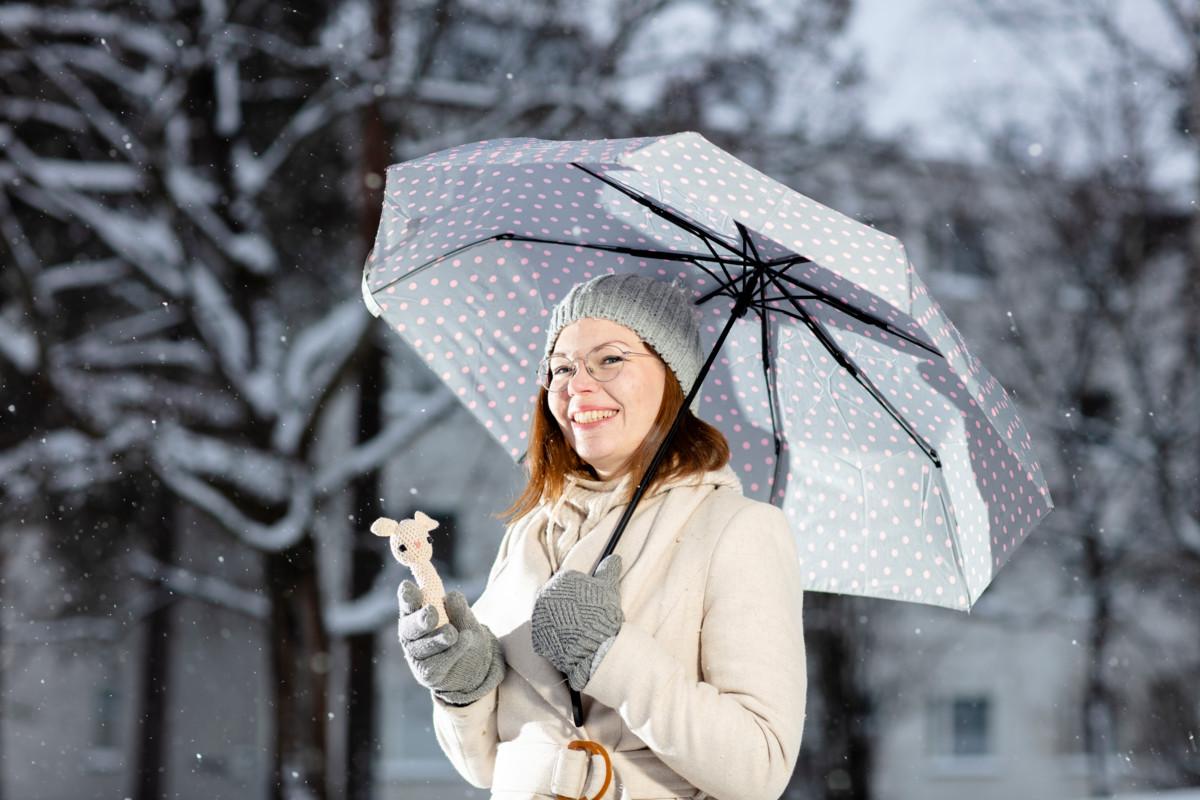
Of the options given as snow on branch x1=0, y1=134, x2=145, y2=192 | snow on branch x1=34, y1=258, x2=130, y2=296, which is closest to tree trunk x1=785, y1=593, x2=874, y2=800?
snow on branch x1=34, y1=258, x2=130, y2=296

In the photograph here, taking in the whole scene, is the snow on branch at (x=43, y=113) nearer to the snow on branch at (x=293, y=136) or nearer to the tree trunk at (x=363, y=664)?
the snow on branch at (x=293, y=136)

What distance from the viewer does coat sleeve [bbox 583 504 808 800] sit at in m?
1.52

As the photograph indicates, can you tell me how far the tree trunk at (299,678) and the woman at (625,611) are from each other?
17.0 feet

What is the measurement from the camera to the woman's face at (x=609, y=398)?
1791 millimetres

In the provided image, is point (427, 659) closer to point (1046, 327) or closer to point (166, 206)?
point (166, 206)

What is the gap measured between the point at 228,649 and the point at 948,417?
22.5 ft

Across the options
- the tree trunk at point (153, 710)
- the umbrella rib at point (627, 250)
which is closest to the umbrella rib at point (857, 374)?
the umbrella rib at point (627, 250)

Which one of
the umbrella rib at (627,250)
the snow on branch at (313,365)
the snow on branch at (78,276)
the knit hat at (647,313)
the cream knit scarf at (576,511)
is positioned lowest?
the cream knit scarf at (576,511)

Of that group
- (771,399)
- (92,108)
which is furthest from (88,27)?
(771,399)

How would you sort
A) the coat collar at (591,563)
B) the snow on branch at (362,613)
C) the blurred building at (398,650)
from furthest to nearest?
the blurred building at (398,650) → the snow on branch at (362,613) → the coat collar at (591,563)

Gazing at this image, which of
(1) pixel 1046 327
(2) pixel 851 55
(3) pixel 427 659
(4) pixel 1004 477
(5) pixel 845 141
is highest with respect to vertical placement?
(2) pixel 851 55

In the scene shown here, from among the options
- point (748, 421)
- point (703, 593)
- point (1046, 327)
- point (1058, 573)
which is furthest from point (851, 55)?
point (703, 593)

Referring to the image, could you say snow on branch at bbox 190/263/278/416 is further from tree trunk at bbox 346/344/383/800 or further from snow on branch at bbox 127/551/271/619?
snow on branch at bbox 127/551/271/619

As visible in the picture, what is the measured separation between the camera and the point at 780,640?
1.63 meters
